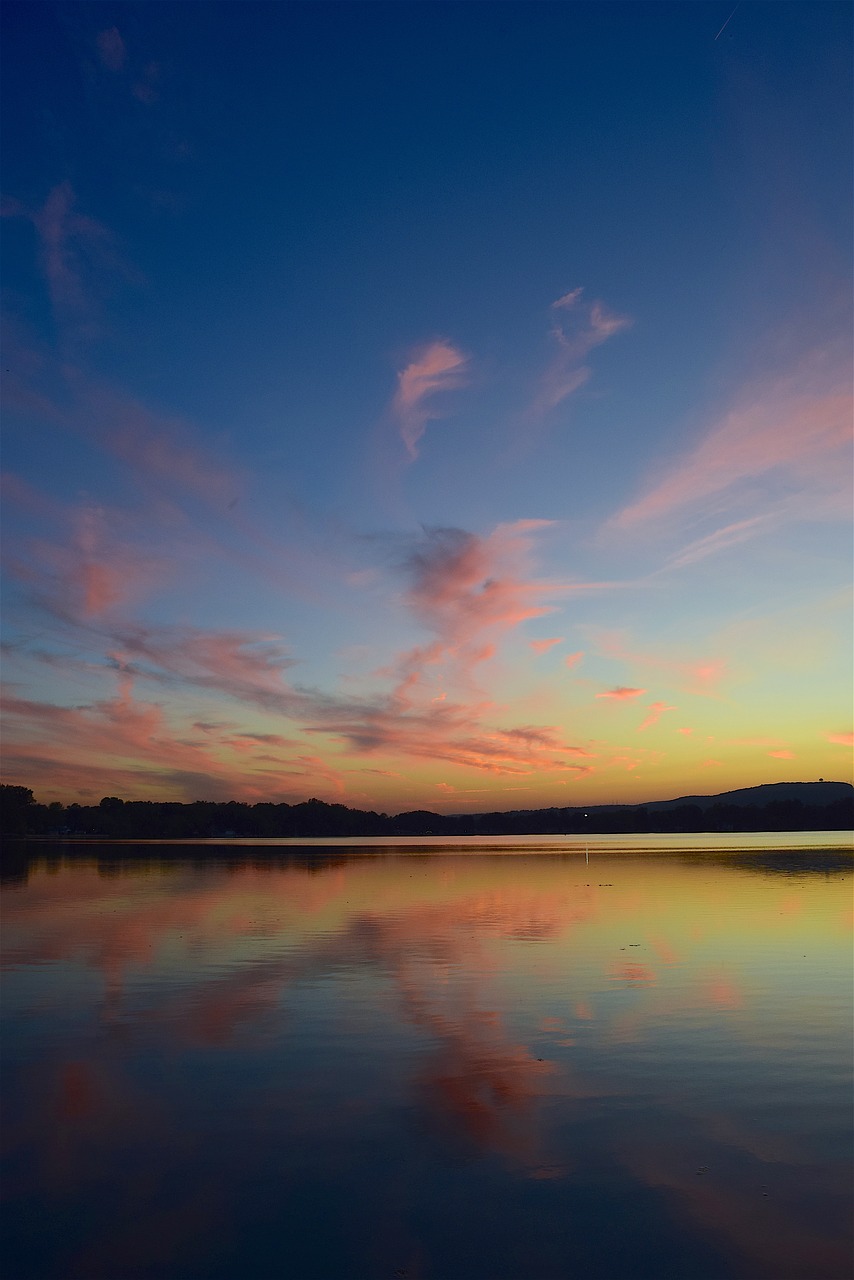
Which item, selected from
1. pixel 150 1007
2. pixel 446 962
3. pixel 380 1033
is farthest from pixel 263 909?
pixel 380 1033

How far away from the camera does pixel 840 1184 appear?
11453 mm

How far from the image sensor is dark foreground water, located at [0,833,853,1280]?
10.0 metres

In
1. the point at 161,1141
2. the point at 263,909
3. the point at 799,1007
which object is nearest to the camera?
the point at 161,1141

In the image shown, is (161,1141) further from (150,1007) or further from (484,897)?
(484,897)

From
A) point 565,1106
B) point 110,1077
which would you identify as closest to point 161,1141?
point 110,1077

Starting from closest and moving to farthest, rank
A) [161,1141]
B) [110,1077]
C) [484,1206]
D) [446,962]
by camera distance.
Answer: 1. [484,1206]
2. [161,1141]
3. [110,1077]
4. [446,962]

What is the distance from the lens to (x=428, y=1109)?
1416 cm

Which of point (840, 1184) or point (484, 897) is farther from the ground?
point (484, 897)

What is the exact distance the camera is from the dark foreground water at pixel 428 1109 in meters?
10.0

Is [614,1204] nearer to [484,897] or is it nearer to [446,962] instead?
[446,962]

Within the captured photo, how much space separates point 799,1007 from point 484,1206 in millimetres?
13190

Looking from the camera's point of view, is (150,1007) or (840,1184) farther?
(150,1007)

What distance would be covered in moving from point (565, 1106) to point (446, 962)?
13.7 meters

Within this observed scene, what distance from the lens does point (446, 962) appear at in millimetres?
27594
